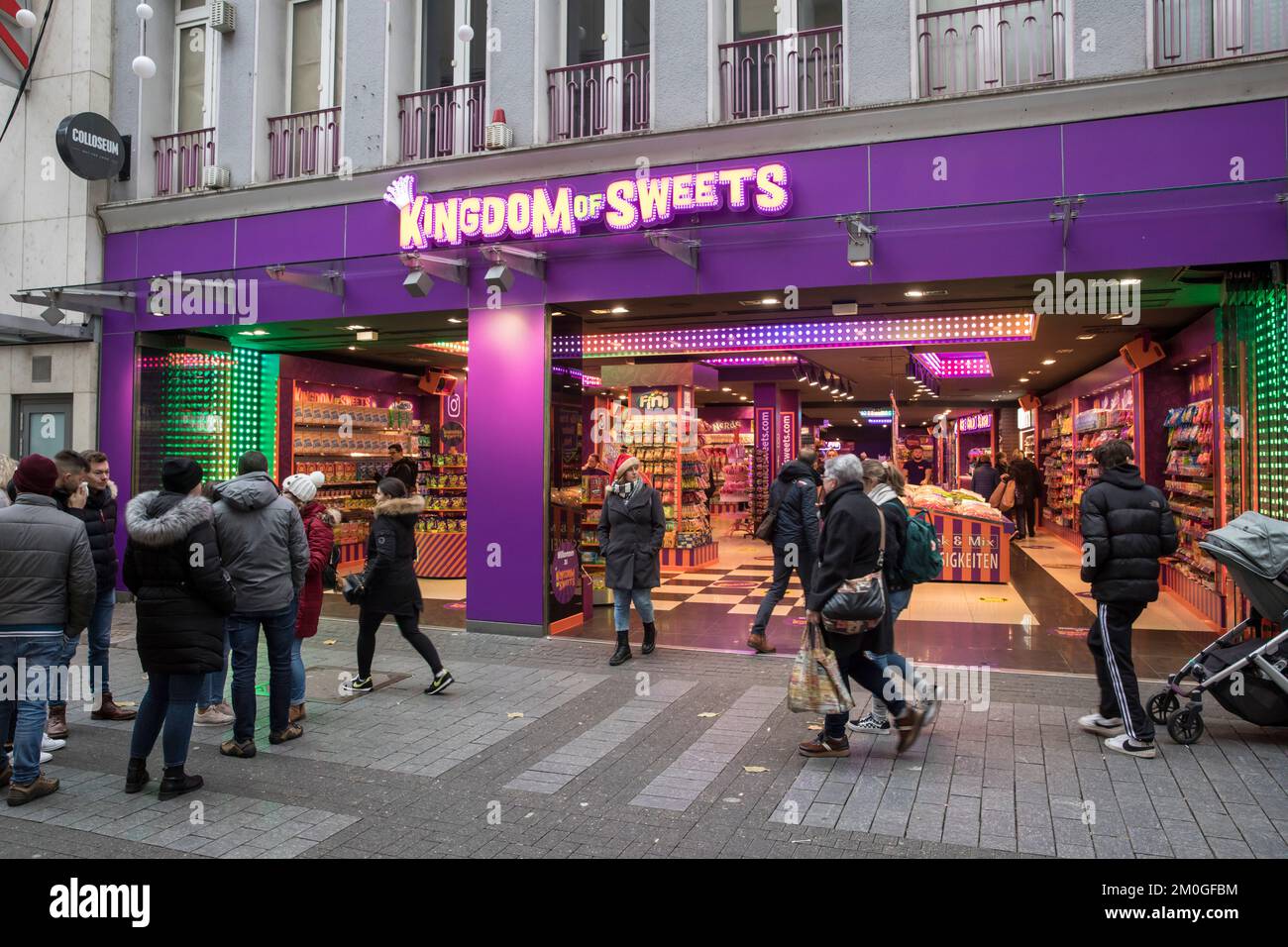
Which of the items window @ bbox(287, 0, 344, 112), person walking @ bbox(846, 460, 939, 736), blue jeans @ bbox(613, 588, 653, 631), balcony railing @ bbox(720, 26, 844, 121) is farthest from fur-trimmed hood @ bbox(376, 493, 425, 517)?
window @ bbox(287, 0, 344, 112)

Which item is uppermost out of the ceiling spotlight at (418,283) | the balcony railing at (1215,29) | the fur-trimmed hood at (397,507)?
the balcony railing at (1215,29)

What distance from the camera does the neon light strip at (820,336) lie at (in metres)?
11.0

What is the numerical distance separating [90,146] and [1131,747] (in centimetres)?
1191

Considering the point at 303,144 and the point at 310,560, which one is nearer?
the point at 310,560

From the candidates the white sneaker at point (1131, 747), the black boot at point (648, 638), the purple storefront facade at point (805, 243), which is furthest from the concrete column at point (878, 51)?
the white sneaker at point (1131, 747)

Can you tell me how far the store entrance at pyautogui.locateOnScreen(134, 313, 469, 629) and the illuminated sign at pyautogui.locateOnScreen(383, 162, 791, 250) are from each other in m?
1.24

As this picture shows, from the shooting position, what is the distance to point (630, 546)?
7.81 m

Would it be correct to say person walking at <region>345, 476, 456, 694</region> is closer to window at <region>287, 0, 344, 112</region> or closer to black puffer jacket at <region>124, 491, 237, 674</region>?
black puffer jacket at <region>124, 491, 237, 674</region>

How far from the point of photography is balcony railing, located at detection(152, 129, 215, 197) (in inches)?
438

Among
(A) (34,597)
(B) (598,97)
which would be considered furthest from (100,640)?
(B) (598,97)

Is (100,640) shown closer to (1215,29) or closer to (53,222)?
(53,222)

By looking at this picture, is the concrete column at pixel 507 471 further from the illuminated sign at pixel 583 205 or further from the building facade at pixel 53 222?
the building facade at pixel 53 222

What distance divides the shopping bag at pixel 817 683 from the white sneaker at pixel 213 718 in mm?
3667
